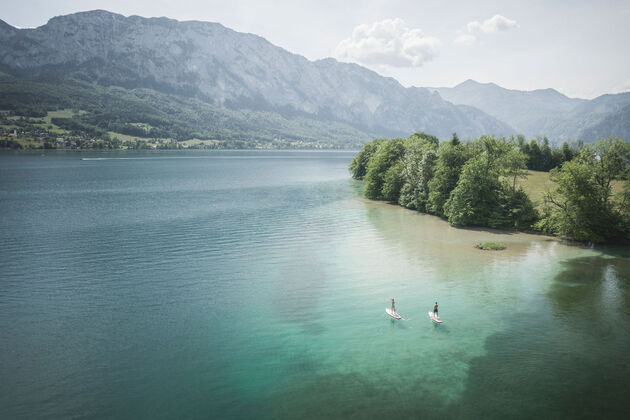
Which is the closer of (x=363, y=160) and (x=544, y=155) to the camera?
(x=544, y=155)

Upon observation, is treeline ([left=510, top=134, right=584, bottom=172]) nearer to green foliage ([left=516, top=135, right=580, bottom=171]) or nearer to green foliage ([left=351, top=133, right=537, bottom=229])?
green foliage ([left=516, top=135, right=580, bottom=171])

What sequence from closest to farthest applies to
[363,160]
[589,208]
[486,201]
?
[589,208] < [486,201] < [363,160]

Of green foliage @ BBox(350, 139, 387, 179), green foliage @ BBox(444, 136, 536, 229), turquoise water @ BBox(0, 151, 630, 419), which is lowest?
turquoise water @ BBox(0, 151, 630, 419)

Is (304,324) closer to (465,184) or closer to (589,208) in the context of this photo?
(465,184)

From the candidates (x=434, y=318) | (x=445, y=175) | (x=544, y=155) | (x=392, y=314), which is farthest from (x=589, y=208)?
(x=544, y=155)

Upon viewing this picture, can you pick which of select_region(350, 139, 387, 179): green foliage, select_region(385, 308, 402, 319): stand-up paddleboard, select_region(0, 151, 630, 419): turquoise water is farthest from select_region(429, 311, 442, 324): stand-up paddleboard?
select_region(350, 139, 387, 179): green foliage

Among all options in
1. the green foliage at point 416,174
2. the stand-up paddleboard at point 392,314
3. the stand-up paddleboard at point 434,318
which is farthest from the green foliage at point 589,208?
the stand-up paddleboard at point 392,314

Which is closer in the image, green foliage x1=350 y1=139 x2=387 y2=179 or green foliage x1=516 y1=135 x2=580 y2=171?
green foliage x1=516 y1=135 x2=580 y2=171
